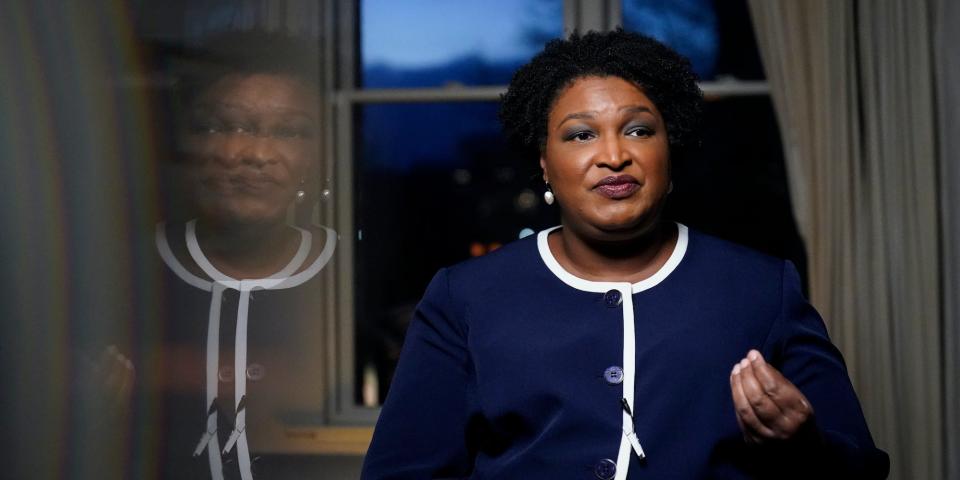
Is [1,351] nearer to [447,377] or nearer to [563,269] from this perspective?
[447,377]

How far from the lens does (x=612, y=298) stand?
1.28m

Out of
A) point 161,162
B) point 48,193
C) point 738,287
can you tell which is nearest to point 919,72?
point 738,287

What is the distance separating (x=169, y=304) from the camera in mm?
1497

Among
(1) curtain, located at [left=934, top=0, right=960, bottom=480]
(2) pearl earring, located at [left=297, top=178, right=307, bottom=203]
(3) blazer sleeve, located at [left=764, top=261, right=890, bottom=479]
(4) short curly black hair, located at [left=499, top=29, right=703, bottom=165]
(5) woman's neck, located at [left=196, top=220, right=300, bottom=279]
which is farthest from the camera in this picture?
(1) curtain, located at [left=934, top=0, right=960, bottom=480]

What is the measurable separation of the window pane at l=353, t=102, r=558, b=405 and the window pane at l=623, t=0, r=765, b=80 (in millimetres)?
507

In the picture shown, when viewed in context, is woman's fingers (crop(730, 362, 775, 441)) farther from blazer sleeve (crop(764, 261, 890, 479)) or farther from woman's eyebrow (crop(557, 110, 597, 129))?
woman's eyebrow (crop(557, 110, 597, 129))

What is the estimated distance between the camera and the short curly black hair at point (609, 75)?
1.30 m

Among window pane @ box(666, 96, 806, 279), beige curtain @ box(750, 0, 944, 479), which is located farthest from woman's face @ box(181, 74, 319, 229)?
window pane @ box(666, 96, 806, 279)

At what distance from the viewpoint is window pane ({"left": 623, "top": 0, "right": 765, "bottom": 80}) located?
105 inches

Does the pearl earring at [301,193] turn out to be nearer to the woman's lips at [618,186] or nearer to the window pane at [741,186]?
the woman's lips at [618,186]

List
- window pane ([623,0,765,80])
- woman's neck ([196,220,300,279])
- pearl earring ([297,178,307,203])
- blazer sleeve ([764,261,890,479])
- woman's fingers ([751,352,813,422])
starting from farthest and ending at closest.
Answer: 1. window pane ([623,0,765,80])
2. pearl earring ([297,178,307,203])
3. woman's neck ([196,220,300,279])
4. blazer sleeve ([764,261,890,479])
5. woman's fingers ([751,352,813,422])

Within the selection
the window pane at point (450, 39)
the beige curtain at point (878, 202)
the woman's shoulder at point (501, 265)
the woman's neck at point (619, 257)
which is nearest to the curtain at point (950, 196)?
the beige curtain at point (878, 202)

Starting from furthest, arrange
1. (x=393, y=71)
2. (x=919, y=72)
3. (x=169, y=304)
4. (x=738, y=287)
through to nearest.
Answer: (x=393, y=71) → (x=919, y=72) → (x=169, y=304) → (x=738, y=287)

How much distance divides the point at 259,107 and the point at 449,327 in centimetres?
48
